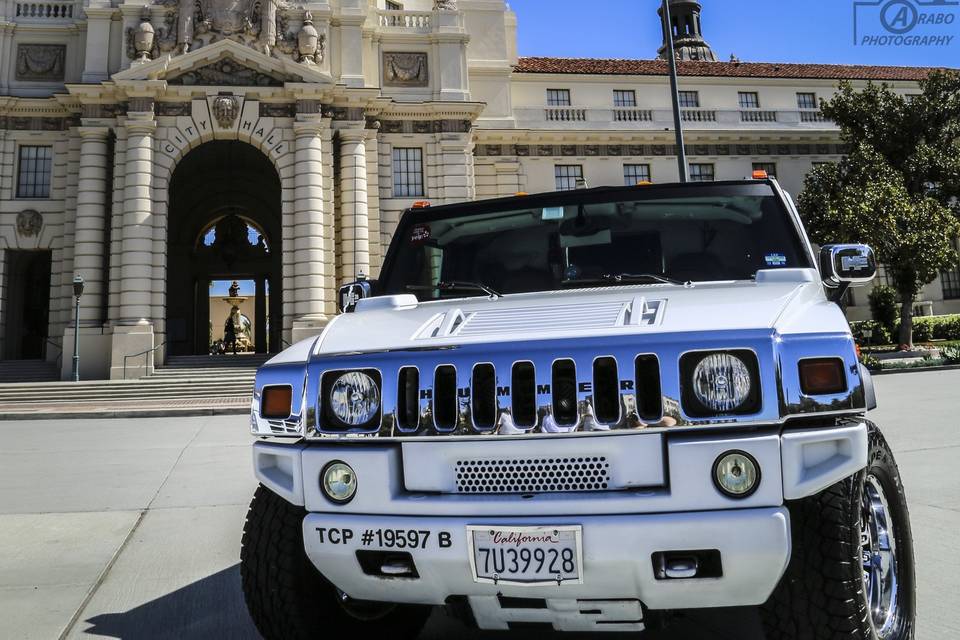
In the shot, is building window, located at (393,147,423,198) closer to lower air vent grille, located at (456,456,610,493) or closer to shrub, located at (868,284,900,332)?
shrub, located at (868,284,900,332)

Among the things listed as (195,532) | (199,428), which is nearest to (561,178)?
(199,428)

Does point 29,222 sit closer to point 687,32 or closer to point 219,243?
point 219,243

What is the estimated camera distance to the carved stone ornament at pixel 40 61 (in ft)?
81.2

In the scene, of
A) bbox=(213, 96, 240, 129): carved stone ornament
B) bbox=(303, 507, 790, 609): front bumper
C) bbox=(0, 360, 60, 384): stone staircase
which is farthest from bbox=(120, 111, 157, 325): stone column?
bbox=(303, 507, 790, 609): front bumper

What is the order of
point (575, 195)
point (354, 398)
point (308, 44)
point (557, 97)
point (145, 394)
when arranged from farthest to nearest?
1. point (557, 97)
2. point (308, 44)
3. point (145, 394)
4. point (575, 195)
5. point (354, 398)

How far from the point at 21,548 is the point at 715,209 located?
16.8 feet

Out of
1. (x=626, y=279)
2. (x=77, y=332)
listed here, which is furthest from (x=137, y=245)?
(x=626, y=279)

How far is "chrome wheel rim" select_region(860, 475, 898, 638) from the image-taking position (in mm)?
2285

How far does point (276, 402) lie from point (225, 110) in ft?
77.2

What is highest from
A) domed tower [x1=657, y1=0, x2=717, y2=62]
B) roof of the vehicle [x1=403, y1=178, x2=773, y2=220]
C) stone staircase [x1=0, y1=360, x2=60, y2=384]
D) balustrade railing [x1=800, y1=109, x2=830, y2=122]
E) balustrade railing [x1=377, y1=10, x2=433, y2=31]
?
domed tower [x1=657, y1=0, x2=717, y2=62]

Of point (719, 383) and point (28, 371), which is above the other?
point (28, 371)

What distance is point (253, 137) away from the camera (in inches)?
915

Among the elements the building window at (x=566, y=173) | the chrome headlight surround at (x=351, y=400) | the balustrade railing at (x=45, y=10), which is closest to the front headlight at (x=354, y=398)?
the chrome headlight surround at (x=351, y=400)

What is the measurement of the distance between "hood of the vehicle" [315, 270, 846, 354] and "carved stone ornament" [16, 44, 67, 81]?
29.0m
